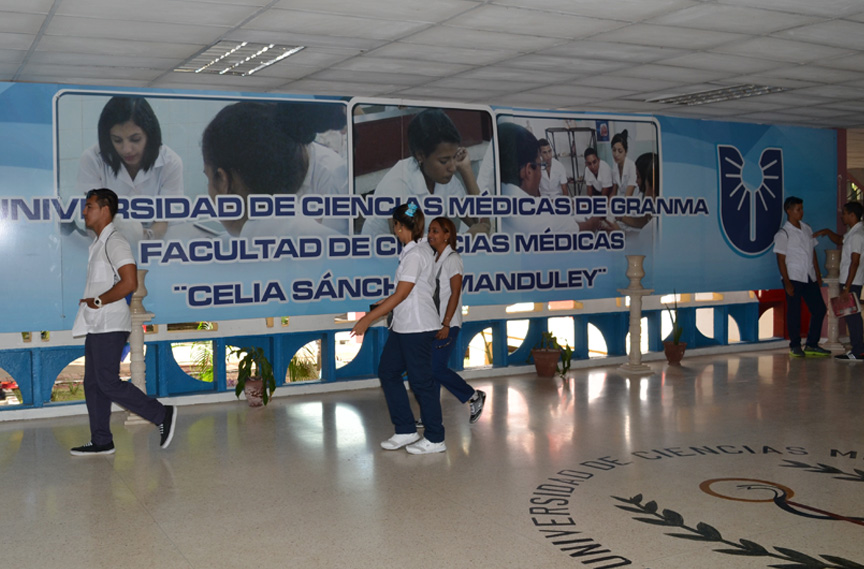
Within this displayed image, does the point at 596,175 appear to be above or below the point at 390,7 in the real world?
below

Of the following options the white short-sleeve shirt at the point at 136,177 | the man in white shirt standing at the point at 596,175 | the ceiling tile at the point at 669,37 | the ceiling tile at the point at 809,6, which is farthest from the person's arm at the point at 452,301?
the man in white shirt standing at the point at 596,175

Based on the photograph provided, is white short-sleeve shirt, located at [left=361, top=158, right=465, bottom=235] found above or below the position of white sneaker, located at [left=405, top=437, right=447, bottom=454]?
above

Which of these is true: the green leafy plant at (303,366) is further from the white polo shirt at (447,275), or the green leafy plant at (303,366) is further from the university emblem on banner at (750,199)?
the university emblem on banner at (750,199)

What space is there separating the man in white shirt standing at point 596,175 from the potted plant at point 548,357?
1.60m

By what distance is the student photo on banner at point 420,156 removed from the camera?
26.3ft

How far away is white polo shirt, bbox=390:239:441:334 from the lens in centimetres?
552

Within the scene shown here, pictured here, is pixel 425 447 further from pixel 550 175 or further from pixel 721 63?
pixel 550 175

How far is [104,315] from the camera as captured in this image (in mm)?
5496

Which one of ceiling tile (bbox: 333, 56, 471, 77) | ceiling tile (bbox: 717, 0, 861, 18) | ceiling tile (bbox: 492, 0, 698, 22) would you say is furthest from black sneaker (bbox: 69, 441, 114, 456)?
ceiling tile (bbox: 717, 0, 861, 18)

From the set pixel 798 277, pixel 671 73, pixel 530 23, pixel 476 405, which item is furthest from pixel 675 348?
pixel 530 23

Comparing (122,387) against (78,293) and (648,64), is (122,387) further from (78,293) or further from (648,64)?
(648,64)

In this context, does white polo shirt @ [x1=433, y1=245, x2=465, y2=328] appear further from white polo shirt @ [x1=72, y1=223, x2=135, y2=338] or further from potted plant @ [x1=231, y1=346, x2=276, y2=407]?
white polo shirt @ [x1=72, y1=223, x2=135, y2=338]

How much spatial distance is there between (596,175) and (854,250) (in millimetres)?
2978

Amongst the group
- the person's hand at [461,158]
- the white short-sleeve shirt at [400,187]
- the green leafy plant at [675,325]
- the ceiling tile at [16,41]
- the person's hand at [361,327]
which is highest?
the ceiling tile at [16,41]
